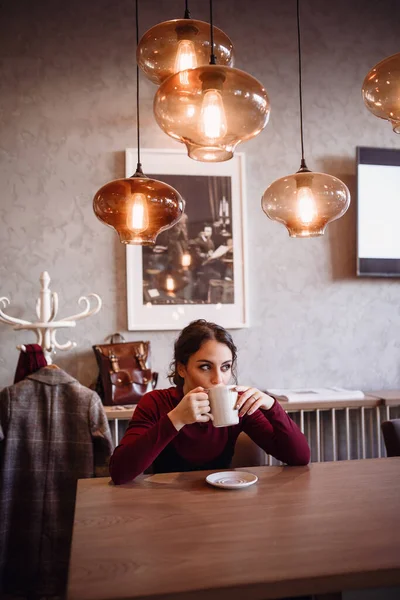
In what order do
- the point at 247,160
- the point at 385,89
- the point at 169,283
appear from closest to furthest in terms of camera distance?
the point at 385,89
the point at 169,283
the point at 247,160

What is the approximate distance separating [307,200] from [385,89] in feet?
1.22

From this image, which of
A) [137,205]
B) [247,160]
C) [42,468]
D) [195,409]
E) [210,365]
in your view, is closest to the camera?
[195,409]

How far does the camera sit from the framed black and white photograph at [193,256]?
2.98 meters

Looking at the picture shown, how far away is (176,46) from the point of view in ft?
4.97

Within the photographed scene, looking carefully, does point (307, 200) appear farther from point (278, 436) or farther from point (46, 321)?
point (46, 321)

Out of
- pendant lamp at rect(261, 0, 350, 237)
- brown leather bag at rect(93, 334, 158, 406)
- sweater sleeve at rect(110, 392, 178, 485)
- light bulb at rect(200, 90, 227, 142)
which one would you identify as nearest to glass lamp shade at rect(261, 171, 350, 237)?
pendant lamp at rect(261, 0, 350, 237)

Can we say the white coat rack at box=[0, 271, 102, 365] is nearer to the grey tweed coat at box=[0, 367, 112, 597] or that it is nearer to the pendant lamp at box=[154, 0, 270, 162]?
the grey tweed coat at box=[0, 367, 112, 597]

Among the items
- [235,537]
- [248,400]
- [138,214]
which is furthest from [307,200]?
[235,537]

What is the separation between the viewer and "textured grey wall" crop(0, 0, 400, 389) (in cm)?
294

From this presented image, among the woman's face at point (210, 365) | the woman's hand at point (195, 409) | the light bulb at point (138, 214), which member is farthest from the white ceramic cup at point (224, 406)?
the light bulb at point (138, 214)

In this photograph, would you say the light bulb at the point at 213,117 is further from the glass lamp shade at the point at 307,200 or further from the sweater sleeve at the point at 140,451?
the sweater sleeve at the point at 140,451

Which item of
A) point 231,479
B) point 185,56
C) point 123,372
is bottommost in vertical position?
point 231,479

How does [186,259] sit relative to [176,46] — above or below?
below

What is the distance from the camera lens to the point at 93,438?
2002mm
